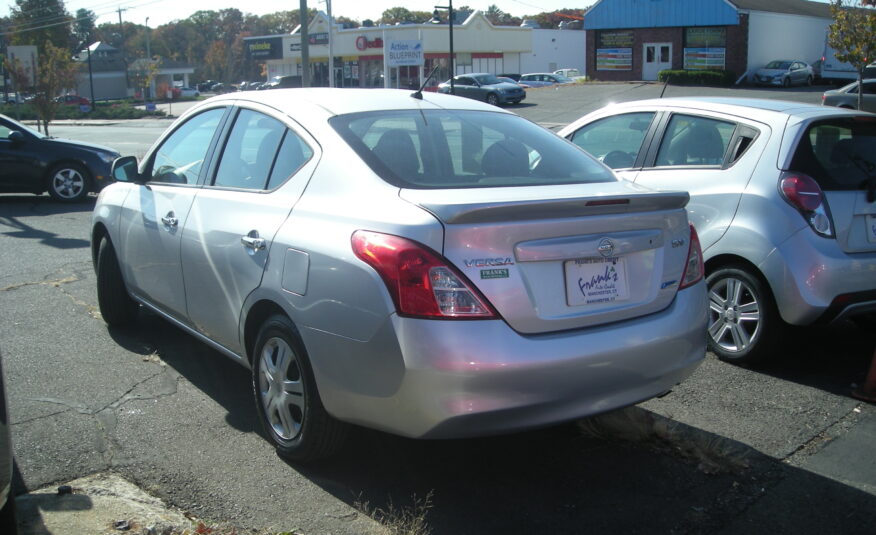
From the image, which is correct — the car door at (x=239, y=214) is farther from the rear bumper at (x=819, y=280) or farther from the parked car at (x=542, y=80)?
the parked car at (x=542, y=80)

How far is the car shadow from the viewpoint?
31.7 ft

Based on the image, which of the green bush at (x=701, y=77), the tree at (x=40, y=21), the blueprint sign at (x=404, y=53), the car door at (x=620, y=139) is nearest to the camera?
the car door at (x=620, y=139)

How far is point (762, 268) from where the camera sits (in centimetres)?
510

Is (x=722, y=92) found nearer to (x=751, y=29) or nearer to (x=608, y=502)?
(x=751, y=29)

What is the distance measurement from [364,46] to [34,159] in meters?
55.6

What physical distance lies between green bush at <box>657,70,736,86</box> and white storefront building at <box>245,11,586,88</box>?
56.9ft

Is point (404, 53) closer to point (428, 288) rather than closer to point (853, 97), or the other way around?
point (853, 97)

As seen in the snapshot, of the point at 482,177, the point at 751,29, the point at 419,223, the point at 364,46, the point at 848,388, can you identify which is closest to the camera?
the point at 419,223

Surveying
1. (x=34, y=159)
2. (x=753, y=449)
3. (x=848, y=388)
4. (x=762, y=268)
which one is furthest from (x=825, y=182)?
(x=34, y=159)

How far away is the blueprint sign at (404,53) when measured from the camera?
45.9m

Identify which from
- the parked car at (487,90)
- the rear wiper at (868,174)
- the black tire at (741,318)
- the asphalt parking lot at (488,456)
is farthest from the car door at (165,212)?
the parked car at (487,90)

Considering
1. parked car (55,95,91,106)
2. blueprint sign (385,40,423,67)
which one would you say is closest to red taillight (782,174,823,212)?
blueprint sign (385,40,423,67)

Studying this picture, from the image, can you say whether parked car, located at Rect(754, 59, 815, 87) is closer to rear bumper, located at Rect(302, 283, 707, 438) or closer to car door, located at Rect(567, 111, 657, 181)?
car door, located at Rect(567, 111, 657, 181)

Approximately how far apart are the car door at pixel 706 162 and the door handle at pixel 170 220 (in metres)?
2.96
